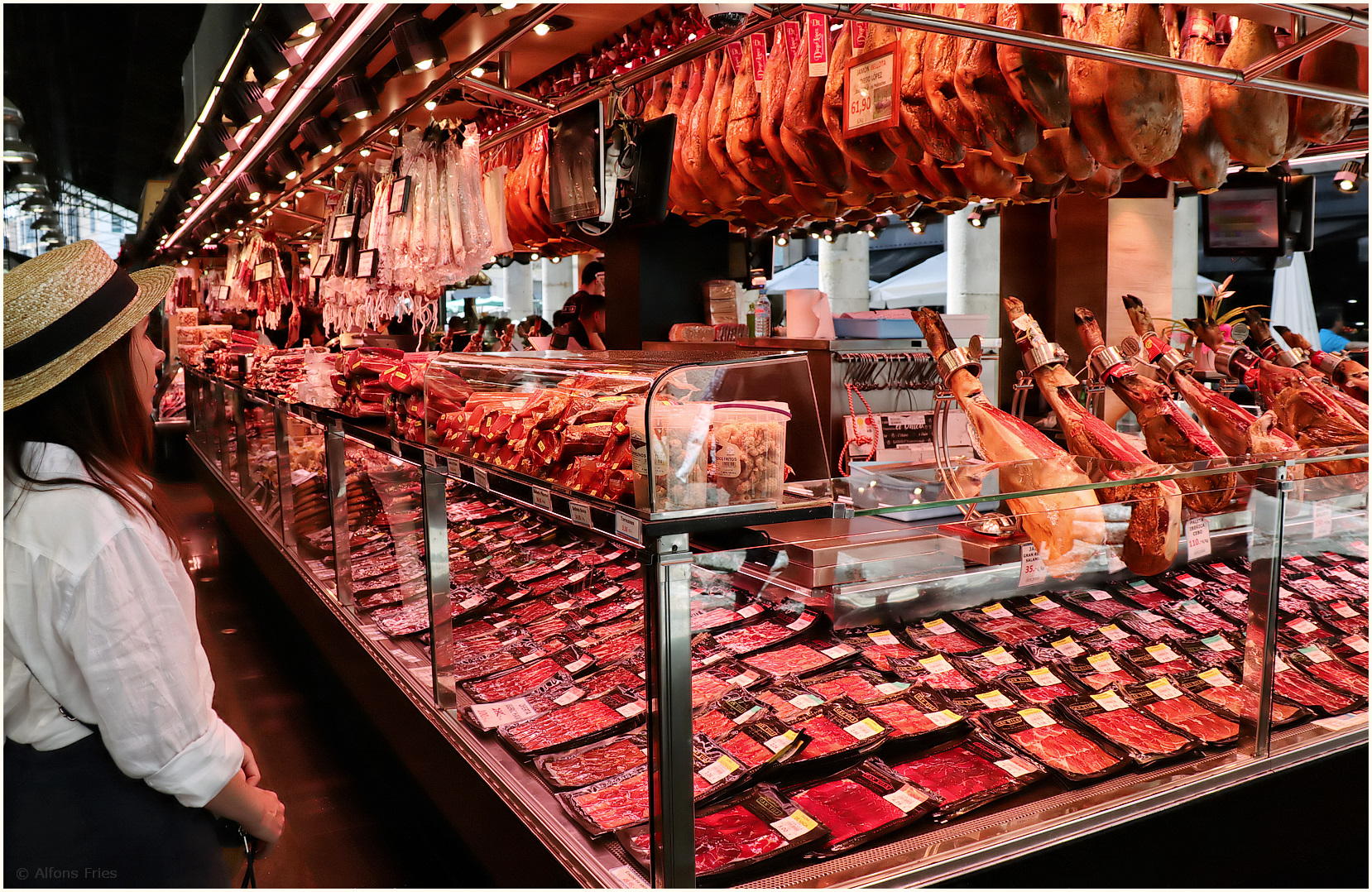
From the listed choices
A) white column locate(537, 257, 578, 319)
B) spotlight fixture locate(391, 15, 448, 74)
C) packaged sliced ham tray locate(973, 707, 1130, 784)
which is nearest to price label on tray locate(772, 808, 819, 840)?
packaged sliced ham tray locate(973, 707, 1130, 784)

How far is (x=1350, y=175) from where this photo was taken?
4.85 metres

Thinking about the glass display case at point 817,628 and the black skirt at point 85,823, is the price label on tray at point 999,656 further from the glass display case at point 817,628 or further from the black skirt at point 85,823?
the black skirt at point 85,823

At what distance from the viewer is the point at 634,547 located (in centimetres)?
152

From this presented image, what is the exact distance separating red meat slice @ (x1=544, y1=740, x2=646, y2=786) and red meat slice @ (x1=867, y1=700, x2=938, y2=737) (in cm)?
62

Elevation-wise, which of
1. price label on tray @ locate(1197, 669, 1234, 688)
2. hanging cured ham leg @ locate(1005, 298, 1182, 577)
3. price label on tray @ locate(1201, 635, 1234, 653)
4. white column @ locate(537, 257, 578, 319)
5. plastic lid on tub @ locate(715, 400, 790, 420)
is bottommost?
price label on tray @ locate(1197, 669, 1234, 688)

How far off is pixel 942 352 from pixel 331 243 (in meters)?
2.78

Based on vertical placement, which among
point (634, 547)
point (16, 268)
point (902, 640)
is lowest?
point (902, 640)

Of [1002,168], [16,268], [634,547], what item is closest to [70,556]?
[16,268]

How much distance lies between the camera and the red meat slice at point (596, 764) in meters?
2.04

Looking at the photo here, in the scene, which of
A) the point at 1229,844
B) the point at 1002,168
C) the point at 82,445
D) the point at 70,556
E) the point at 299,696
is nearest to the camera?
the point at 70,556

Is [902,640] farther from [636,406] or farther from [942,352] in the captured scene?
[636,406]

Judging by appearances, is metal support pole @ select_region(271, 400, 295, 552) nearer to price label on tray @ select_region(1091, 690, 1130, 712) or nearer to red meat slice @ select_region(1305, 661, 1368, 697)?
→ price label on tray @ select_region(1091, 690, 1130, 712)

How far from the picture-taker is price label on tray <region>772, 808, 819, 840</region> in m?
1.77

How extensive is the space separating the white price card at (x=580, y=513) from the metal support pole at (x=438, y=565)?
104cm
